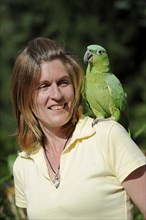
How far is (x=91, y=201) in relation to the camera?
2266mm

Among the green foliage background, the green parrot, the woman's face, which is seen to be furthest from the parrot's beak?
the green foliage background

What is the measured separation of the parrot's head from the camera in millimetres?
2375

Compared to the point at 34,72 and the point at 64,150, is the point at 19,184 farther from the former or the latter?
the point at 34,72

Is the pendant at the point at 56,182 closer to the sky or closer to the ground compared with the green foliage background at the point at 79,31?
closer to the sky

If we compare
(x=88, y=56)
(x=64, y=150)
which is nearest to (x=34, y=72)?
(x=88, y=56)

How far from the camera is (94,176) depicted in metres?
2.28

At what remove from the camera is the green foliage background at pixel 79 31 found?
10719 millimetres

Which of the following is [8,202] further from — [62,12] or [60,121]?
[62,12]

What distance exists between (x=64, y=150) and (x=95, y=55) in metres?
0.40

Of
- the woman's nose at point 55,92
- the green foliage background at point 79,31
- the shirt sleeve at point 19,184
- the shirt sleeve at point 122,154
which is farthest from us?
the green foliage background at point 79,31

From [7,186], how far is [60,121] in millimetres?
1130

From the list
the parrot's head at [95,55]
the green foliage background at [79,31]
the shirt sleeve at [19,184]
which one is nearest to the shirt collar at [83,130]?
the shirt sleeve at [19,184]

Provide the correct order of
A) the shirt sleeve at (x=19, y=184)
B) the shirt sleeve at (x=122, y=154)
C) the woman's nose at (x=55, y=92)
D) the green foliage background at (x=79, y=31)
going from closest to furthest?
the shirt sleeve at (x=122, y=154)
the woman's nose at (x=55, y=92)
the shirt sleeve at (x=19, y=184)
the green foliage background at (x=79, y=31)

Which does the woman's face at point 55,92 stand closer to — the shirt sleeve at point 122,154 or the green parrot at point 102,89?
the green parrot at point 102,89
